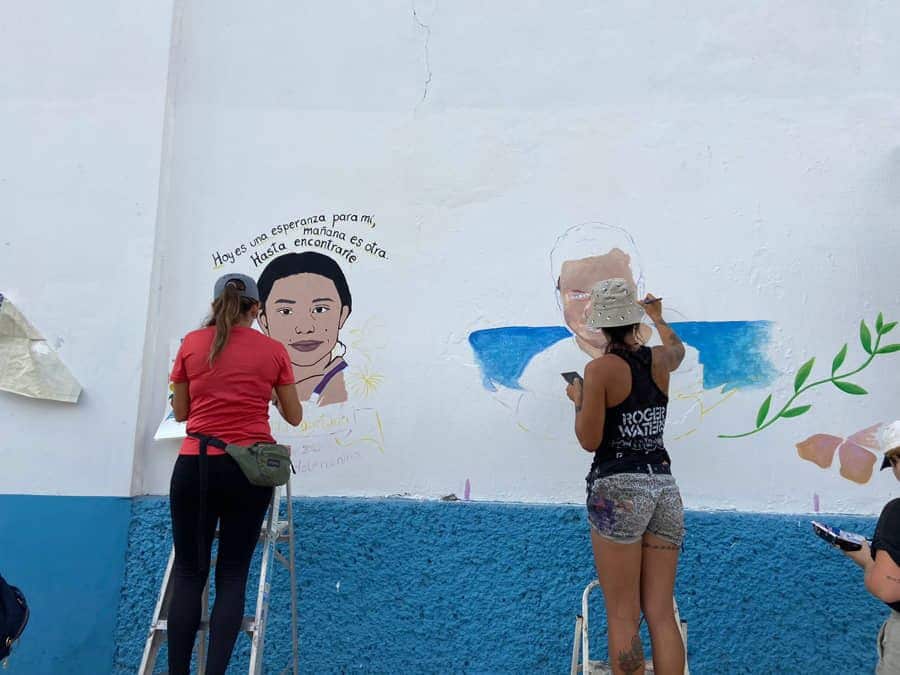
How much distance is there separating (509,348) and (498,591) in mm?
1091

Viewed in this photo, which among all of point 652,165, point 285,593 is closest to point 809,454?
point 652,165

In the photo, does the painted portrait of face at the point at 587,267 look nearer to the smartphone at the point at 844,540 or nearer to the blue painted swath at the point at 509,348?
the blue painted swath at the point at 509,348

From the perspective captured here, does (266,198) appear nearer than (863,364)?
No

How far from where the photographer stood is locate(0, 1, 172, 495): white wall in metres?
3.77

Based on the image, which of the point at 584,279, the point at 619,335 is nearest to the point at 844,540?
the point at 619,335

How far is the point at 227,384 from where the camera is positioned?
290 centimetres

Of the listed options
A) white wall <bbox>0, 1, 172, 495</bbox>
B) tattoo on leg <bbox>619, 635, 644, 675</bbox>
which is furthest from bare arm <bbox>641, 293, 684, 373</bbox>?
white wall <bbox>0, 1, 172, 495</bbox>

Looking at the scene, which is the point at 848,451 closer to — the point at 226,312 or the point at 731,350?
the point at 731,350

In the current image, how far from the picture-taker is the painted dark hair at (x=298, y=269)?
389cm

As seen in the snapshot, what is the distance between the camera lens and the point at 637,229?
12.5 ft

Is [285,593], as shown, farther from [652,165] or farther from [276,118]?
[652,165]

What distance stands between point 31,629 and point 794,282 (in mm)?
3812

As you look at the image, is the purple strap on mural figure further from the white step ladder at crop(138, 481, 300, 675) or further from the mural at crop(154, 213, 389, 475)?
the white step ladder at crop(138, 481, 300, 675)

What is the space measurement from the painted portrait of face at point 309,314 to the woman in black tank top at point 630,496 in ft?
4.75
